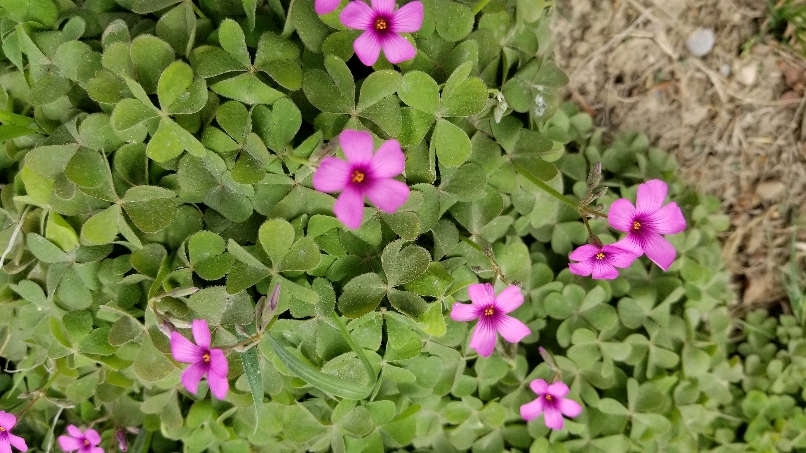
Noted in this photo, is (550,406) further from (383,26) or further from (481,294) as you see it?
(383,26)

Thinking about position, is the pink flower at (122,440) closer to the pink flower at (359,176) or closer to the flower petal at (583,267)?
the pink flower at (359,176)

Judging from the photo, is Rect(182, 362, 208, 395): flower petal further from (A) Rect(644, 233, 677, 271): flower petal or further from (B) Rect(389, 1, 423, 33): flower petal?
(A) Rect(644, 233, 677, 271): flower petal

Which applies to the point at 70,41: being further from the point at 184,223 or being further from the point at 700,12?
the point at 700,12

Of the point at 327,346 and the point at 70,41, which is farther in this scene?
the point at 327,346

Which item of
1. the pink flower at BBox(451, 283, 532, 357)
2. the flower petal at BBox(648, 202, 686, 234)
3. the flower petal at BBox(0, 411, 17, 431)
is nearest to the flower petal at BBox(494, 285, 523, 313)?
the pink flower at BBox(451, 283, 532, 357)

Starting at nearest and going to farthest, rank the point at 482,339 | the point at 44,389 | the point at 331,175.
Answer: the point at 331,175 < the point at 482,339 < the point at 44,389

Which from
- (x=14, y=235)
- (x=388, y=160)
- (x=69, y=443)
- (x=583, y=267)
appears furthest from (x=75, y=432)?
(x=583, y=267)

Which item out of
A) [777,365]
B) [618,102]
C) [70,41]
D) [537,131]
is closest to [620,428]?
[777,365]
